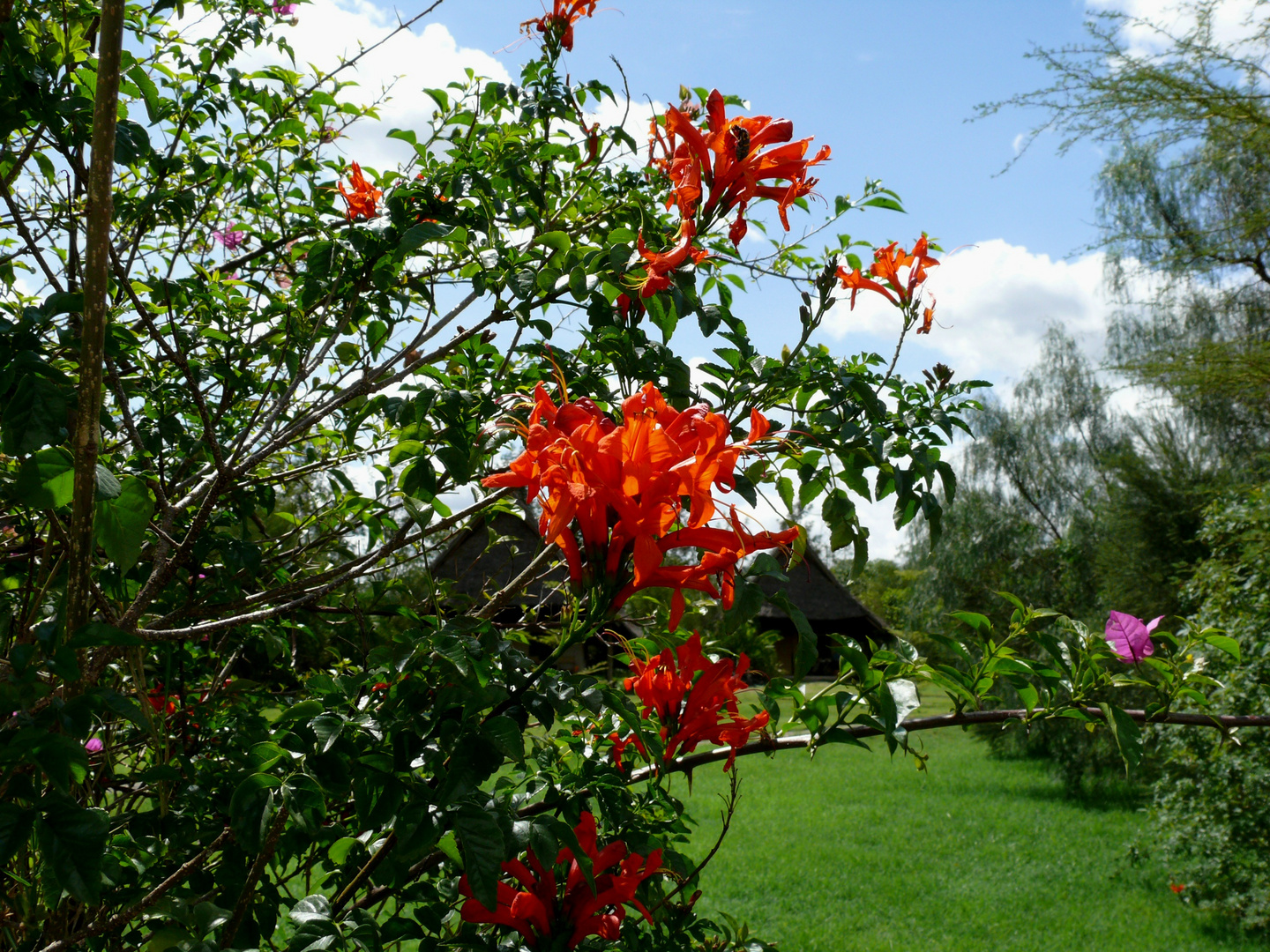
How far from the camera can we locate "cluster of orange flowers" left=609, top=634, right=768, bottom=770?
1385mm

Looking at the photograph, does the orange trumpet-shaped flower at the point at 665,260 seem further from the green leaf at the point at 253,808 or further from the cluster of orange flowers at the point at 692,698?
the green leaf at the point at 253,808

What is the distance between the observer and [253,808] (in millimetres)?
936

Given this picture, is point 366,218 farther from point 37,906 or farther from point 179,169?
point 37,906

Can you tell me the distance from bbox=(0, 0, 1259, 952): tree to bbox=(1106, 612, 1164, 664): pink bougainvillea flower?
5 centimetres

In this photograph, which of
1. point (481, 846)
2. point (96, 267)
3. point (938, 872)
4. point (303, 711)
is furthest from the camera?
point (938, 872)

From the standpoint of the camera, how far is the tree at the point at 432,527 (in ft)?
2.97

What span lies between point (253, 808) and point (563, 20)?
144cm

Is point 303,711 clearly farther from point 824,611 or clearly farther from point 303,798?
point 824,611

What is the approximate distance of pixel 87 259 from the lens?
716mm

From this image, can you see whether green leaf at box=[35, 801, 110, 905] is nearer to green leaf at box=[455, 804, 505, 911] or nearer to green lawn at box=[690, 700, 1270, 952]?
green leaf at box=[455, 804, 505, 911]

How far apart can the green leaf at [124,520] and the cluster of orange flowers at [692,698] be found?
0.78 meters

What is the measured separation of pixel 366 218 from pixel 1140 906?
253 inches

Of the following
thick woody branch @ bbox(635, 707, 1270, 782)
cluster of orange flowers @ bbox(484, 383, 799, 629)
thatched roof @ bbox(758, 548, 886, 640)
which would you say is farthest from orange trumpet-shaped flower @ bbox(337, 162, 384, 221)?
thatched roof @ bbox(758, 548, 886, 640)

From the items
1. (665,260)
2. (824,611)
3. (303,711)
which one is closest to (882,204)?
(665,260)
